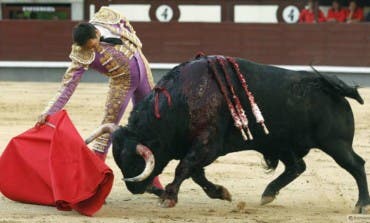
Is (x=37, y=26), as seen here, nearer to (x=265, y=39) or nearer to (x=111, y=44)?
(x=265, y=39)

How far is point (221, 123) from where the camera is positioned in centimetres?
471

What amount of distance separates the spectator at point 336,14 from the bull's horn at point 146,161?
9.11 meters

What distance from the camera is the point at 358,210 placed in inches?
188

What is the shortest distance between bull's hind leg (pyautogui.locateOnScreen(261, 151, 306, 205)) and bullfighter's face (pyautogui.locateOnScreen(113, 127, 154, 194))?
0.74 metres

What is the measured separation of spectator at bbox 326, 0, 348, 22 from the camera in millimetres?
13359

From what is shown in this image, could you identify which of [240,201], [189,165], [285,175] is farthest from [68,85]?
[285,175]

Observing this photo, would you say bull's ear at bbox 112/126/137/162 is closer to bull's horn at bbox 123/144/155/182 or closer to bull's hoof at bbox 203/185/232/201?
bull's horn at bbox 123/144/155/182

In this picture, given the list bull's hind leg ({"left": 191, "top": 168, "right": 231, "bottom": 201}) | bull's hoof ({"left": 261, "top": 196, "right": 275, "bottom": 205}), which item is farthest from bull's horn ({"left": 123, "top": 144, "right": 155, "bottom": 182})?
bull's hoof ({"left": 261, "top": 196, "right": 275, "bottom": 205})

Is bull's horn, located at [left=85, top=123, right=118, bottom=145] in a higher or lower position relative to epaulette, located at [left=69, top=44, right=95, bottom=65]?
lower

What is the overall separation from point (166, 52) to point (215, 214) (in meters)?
8.81

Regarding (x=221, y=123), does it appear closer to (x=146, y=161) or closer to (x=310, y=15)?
(x=146, y=161)

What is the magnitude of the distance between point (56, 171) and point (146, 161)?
0.53 m

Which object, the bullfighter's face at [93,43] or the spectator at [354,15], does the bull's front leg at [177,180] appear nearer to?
the bullfighter's face at [93,43]

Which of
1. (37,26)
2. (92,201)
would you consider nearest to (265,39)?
(37,26)
